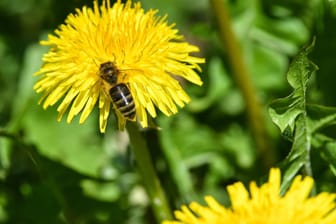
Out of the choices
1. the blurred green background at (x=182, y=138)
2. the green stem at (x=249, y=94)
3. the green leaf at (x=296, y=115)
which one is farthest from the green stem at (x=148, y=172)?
the green stem at (x=249, y=94)

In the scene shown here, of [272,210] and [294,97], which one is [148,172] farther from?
[272,210]

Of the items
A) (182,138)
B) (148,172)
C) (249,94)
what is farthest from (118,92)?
(182,138)

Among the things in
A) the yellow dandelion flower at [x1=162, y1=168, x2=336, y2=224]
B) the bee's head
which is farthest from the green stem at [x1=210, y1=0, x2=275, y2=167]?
the yellow dandelion flower at [x1=162, y1=168, x2=336, y2=224]

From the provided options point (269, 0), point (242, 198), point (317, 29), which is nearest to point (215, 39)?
point (269, 0)

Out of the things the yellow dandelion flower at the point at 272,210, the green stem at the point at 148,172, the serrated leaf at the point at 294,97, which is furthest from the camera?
the green stem at the point at 148,172

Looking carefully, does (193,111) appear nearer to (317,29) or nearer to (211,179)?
(211,179)

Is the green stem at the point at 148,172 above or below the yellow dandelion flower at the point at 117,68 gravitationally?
below

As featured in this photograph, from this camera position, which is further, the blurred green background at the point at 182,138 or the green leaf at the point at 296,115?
the blurred green background at the point at 182,138

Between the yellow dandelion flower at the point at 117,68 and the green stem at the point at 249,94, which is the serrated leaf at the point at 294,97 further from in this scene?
the green stem at the point at 249,94
